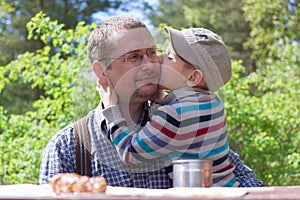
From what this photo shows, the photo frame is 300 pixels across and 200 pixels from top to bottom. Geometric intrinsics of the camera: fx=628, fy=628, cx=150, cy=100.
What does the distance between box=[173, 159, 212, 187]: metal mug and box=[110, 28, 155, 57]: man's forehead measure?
69cm

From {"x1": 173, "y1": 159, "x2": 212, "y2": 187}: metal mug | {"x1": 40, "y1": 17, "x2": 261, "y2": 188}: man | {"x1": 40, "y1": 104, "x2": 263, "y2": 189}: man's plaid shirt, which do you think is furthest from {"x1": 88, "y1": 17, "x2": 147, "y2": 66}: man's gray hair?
{"x1": 173, "y1": 159, "x2": 212, "y2": 187}: metal mug

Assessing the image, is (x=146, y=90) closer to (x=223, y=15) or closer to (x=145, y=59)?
(x=145, y=59)

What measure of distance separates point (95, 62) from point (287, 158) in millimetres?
3360

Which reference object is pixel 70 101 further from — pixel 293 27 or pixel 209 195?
pixel 293 27

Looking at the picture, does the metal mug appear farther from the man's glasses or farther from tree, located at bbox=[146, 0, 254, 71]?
tree, located at bbox=[146, 0, 254, 71]

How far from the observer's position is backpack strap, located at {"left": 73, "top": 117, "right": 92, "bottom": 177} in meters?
2.16

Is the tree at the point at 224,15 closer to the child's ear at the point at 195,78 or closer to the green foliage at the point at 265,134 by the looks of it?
the green foliage at the point at 265,134

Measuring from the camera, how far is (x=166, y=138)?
75.2 inches

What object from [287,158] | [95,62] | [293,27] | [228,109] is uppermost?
[293,27]

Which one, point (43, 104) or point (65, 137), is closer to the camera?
point (65, 137)

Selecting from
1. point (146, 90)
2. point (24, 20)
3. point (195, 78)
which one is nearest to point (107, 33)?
point (146, 90)

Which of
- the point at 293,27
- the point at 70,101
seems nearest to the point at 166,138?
the point at 70,101

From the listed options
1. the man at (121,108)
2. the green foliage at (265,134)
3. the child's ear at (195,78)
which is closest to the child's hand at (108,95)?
the man at (121,108)

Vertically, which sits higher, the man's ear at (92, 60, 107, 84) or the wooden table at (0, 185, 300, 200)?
the man's ear at (92, 60, 107, 84)
